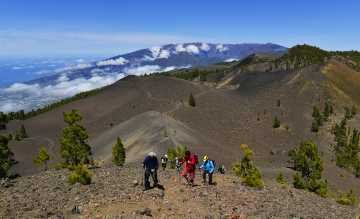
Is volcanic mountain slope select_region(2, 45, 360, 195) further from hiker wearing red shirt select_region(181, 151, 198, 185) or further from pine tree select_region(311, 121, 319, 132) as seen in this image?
hiker wearing red shirt select_region(181, 151, 198, 185)

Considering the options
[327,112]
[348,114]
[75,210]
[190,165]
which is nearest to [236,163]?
[190,165]

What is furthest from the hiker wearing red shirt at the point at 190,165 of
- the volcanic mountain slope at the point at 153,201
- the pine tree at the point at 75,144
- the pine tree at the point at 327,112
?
the pine tree at the point at 327,112

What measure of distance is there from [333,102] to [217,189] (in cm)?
13545

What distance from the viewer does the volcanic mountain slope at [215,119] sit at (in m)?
91.8

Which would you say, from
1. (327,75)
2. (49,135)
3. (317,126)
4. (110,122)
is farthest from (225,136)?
(327,75)

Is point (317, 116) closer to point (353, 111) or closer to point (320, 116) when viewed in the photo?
point (320, 116)

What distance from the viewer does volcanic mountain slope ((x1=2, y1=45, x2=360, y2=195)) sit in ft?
301

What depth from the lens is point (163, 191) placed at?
30.7 metres

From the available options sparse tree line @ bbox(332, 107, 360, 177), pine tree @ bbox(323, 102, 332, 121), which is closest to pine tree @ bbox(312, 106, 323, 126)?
pine tree @ bbox(323, 102, 332, 121)

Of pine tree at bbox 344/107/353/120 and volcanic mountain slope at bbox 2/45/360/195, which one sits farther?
pine tree at bbox 344/107/353/120

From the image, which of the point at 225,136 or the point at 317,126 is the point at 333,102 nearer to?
the point at 317,126

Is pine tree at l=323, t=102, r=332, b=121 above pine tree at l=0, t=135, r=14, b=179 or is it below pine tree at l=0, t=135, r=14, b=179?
below

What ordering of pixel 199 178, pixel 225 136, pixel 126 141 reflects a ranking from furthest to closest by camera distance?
1. pixel 225 136
2. pixel 126 141
3. pixel 199 178

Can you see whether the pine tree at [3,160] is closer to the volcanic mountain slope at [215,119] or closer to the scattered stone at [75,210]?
the volcanic mountain slope at [215,119]
